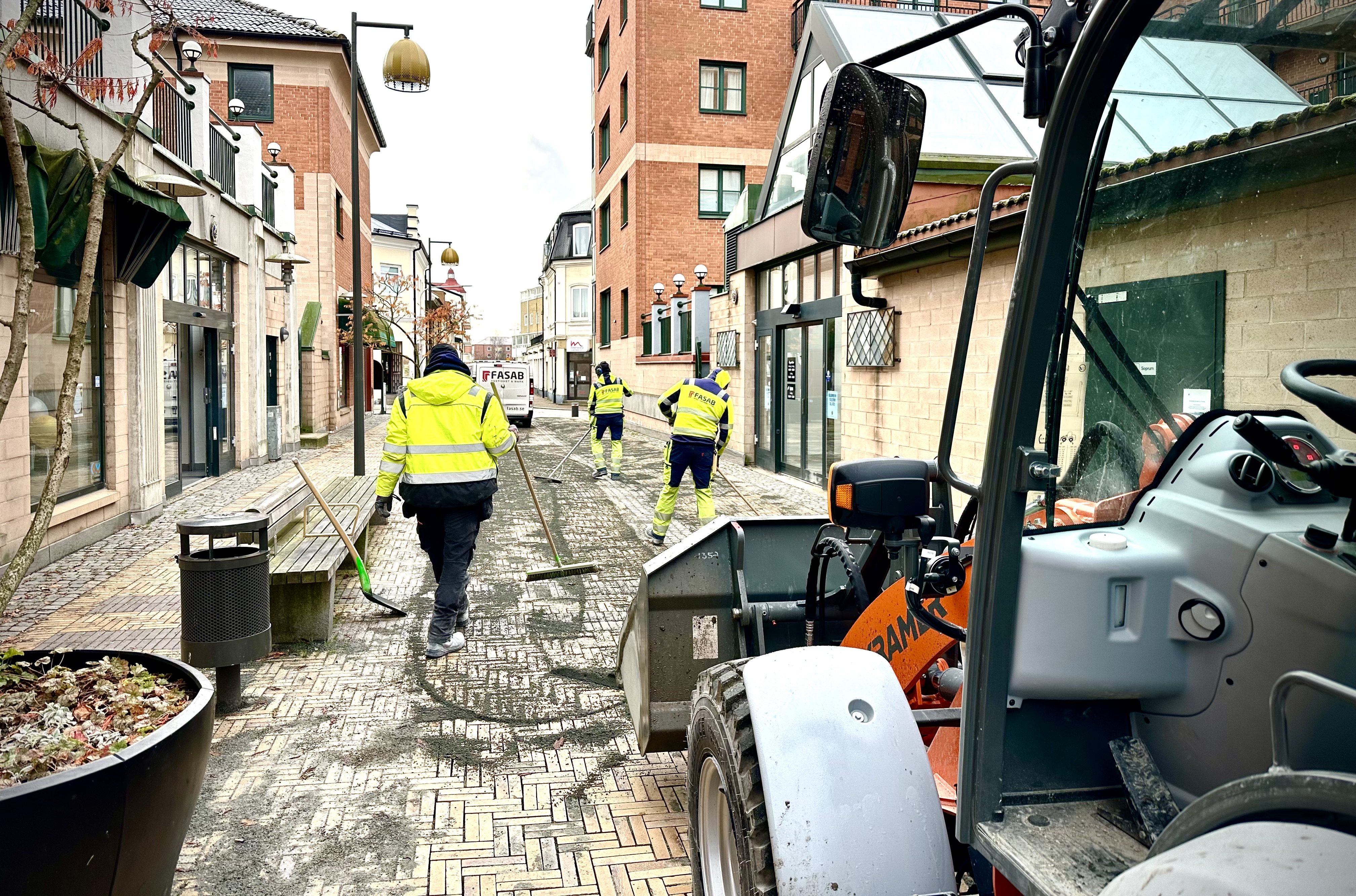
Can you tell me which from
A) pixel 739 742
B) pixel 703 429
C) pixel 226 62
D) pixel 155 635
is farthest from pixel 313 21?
pixel 739 742

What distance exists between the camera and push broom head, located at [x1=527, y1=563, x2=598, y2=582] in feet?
28.6

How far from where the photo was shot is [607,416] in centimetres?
1734

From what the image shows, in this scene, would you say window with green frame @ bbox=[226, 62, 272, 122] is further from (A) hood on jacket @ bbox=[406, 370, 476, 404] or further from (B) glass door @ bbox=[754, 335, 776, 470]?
(A) hood on jacket @ bbox=[406, 370, 476, 404]

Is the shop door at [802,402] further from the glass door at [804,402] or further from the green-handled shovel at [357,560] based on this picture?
the green-handled shovel at [357,560]

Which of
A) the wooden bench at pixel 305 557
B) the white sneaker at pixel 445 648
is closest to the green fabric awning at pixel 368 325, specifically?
the wooden bench at pixel 305 557

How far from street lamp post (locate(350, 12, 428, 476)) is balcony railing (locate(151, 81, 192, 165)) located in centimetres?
232

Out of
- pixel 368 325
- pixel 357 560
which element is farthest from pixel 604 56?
pixel 357 560

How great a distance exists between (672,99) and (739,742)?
30016 mm

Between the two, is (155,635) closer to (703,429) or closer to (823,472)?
(703,429)

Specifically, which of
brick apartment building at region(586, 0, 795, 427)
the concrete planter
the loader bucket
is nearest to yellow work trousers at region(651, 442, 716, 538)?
the loader bucket

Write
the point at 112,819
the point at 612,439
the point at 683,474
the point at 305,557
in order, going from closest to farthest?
the point at 112,819, the point at 305,557, the point at 683,474, the point at 612,439

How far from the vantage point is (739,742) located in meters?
2.47

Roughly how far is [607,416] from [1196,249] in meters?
15.6

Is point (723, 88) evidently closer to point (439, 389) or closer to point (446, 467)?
point (439, 389)
